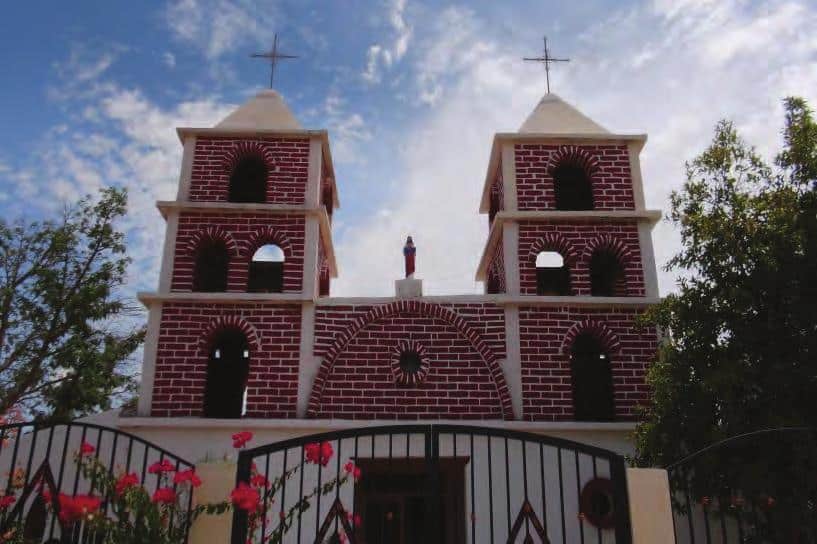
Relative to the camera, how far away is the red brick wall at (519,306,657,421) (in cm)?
1139

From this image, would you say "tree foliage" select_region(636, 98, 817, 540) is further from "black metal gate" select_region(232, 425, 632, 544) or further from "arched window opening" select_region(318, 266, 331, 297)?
"arched window opening" select_region(318, 266, 331, 297)

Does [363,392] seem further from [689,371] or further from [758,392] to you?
[758,392]

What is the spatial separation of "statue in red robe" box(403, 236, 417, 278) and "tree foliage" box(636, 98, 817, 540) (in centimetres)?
427

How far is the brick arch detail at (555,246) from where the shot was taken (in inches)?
494

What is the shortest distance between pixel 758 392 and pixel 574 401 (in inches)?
159

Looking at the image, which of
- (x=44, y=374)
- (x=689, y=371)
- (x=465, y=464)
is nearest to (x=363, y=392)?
(x=465, y=464)

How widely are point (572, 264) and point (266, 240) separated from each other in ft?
17.0

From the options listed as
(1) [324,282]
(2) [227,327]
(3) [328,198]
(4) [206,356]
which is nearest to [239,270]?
(2) [227,327]

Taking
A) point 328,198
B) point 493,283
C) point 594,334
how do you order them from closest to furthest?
point 594,334 < point 493,283 < point 328,198

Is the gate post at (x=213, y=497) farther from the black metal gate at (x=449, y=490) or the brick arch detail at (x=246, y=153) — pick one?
the brick arch detail at (x=246, y=153)

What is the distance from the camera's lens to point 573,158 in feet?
44.0

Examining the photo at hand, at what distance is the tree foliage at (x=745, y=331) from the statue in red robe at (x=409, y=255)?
14.0 feet

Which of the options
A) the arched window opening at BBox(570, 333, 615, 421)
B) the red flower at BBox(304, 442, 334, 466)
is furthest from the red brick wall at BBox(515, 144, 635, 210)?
the red flower at BBox(304, 442, 334, 466)

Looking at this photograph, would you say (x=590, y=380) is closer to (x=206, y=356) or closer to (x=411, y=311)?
(x=411, y=311)
